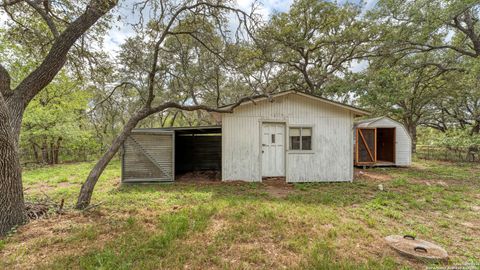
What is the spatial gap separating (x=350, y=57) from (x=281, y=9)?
4999 mm

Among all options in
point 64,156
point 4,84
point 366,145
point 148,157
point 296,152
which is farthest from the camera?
point 64,156

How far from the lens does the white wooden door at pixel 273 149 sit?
7.23 m

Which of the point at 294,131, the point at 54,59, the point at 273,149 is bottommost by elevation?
the point at 273,149

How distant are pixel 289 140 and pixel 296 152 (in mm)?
479

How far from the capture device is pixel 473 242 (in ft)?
10.5

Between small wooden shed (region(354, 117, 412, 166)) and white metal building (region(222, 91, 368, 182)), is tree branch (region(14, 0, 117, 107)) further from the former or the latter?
small wooden shed (region(354, 117, 412, 166))

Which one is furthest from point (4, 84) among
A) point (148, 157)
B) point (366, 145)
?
point (366, 145)

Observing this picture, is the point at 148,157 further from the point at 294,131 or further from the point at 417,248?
the point at 417,248

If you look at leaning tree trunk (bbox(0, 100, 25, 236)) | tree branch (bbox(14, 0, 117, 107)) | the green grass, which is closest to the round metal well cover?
the green grass

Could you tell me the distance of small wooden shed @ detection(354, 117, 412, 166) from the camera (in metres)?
10.4

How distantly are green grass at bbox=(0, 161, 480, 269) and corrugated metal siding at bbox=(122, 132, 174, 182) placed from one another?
97 cm

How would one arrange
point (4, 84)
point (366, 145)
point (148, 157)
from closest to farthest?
point (4, 84) < point (148, 157) < point (366, 145)

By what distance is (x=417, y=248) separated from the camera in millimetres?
2859

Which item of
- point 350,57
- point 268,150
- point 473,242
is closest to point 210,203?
point 268,150
